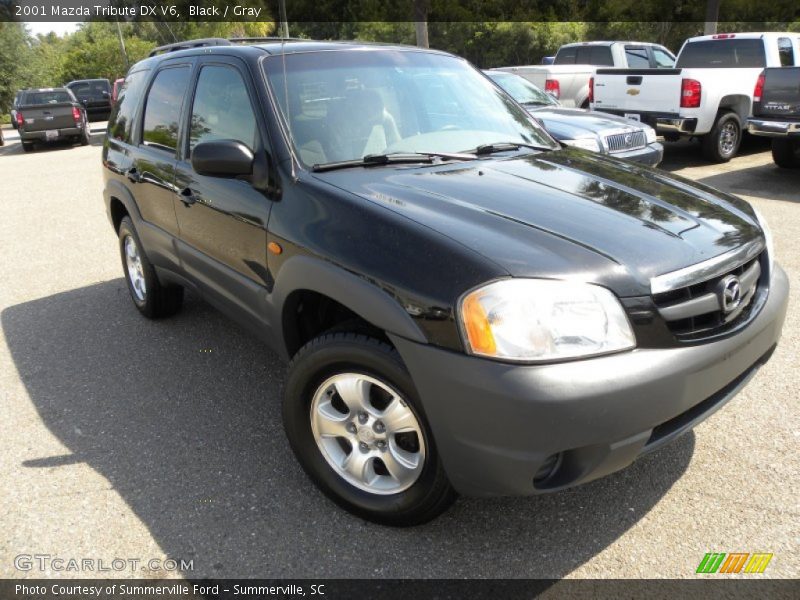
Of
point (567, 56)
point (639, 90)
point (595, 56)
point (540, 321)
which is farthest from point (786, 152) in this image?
point (540, 321)

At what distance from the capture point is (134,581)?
7.75 ft

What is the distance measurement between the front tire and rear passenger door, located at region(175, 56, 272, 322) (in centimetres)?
60

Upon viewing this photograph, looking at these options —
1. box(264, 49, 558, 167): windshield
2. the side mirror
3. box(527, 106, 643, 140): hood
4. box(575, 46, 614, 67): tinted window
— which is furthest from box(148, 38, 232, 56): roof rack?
box(575, 46, 614, 67): tinted window

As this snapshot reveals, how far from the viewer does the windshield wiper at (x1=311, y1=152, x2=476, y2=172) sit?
2.83m

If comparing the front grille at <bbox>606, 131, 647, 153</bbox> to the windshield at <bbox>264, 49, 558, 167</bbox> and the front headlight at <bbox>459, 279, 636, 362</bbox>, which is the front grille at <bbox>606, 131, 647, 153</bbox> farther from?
the front headlight at <bbox>459, 279, 636, 362</bbox>

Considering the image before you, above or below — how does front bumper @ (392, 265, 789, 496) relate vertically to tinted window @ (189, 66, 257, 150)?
below

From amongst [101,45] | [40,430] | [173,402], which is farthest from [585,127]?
[101,45]

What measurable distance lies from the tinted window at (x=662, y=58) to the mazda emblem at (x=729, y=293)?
1316 centimetres

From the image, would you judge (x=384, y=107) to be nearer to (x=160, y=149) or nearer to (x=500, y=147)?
(x=500, y=147)

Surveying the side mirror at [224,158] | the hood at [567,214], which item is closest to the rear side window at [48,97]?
the side mirror at [224,158]

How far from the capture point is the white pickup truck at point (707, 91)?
948 centimetres

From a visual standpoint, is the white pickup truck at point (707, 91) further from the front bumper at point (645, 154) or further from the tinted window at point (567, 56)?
the tinted window at point (567, 56)

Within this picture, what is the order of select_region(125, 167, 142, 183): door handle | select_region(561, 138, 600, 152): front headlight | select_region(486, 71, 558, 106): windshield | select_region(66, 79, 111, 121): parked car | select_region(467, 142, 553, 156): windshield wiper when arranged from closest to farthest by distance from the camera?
select_region(467, 142, 553, 156): windshield wiper
select_region(125, 167, 142, 183): door handle
select_region(561, 138, 600, 152): front headlight
select_region(486, 71, 558, 106): windshield
select_region(66, 79, 111, 121): parked car

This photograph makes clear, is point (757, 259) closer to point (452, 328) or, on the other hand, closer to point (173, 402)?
point (452, 328)
